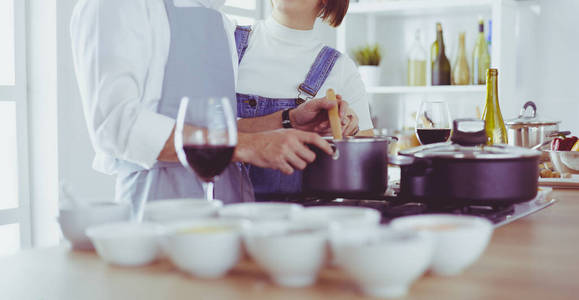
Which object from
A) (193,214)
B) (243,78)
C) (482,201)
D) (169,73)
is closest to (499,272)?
(482,201)

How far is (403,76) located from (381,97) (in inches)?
7.9

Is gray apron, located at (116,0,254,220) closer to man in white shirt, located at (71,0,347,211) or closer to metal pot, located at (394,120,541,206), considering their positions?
man in white shirt, located at (71,0,347,211)

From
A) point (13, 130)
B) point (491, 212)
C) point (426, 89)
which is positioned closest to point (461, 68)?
point (426, 89)

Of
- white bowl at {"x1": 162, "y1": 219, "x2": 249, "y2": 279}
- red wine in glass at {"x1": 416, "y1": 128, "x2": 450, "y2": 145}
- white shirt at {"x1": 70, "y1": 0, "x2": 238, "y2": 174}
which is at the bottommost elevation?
white bowl at {"x1": 162, "y1": 219, "x2": 249, "y2": 279}

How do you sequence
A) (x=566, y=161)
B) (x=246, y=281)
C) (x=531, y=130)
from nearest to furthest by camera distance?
(x=246, y=281) < (x=566, y=161) < (x=531, y=130)

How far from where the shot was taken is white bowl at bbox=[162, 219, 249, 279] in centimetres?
75

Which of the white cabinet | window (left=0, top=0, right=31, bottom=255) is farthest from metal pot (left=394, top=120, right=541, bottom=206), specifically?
the white cabinet

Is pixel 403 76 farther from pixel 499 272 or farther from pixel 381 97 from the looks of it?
pixel 499 272

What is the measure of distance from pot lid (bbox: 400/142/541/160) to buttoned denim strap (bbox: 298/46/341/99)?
88cm

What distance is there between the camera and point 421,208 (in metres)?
1.25

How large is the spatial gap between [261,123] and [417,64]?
2442 mm

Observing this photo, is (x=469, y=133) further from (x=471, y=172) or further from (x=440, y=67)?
(x=440, y=67)

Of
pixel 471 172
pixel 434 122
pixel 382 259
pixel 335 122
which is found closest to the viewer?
pixel 382 259

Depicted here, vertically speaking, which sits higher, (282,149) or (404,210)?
(282,149)
